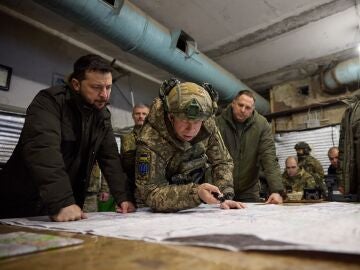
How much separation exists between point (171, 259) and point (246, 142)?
2293 mm

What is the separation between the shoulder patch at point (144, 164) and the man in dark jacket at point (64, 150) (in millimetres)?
187

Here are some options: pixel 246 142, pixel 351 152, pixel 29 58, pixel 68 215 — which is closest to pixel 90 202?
pixel 29 58

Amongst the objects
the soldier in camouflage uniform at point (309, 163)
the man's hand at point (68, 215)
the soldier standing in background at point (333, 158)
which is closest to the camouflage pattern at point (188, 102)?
the man's hand at point (68, 215)

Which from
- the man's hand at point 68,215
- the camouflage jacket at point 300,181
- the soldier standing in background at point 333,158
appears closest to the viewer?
the man's hand at point 68,215

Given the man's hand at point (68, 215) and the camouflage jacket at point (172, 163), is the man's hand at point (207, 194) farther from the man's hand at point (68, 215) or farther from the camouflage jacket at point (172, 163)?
the man's hand at point (68, 215)

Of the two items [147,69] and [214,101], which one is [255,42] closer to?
[147,69]

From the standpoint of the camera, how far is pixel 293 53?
4840 millimetres

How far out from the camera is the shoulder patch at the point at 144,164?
1530 millimetres

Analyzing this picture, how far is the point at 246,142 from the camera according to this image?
2.74 meters

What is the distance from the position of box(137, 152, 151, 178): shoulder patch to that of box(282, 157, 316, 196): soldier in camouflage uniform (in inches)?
187

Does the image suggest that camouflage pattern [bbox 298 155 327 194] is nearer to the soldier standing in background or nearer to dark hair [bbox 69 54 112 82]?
the soldier standing in background

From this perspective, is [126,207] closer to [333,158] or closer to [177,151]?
[177,151]

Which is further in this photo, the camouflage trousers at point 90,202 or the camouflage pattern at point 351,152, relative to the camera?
the camouflage trousers at point 90,202

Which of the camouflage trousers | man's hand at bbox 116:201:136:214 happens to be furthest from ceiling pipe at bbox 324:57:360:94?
man's hand at bbox 116:201:136:214
